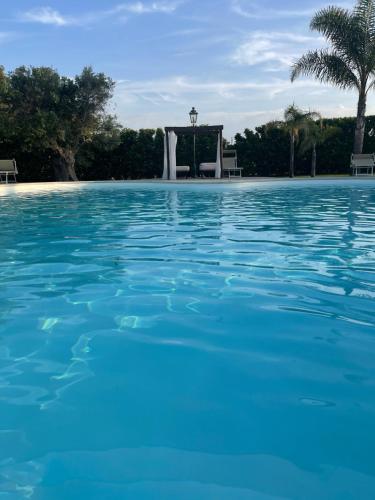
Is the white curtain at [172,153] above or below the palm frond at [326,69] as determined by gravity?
below

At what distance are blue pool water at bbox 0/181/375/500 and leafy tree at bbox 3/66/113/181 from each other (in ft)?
56.0

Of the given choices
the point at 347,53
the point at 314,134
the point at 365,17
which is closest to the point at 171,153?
the point at 314,134

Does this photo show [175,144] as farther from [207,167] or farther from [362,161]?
[362,161]

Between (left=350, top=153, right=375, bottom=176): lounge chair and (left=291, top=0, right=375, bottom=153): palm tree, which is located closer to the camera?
(left=291, top=0, right=375, bottom=153): palm tree

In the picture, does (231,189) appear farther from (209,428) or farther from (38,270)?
(209,428)

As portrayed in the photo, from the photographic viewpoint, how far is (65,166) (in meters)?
23.1

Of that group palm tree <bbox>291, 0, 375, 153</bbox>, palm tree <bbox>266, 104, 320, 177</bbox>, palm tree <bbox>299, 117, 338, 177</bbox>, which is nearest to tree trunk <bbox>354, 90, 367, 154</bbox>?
palm tree <bbox>291, 0, 375, 153</bbox>

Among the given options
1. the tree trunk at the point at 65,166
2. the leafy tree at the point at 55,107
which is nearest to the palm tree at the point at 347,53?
the leafy tree at the point at 55,107

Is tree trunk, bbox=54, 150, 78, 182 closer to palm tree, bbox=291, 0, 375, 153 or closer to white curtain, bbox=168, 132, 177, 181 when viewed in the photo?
white curtain, bbox=168, 132, 177, 181

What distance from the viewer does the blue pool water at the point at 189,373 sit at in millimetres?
1584

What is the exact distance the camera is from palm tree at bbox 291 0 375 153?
1797cm

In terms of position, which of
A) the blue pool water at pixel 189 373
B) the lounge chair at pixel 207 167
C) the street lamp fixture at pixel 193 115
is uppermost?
the street lamp fixture at pixel 193 115

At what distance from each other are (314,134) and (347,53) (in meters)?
3.53

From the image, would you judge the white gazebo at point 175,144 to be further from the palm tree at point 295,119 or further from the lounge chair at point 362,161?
the lounge chair at point 362,161
